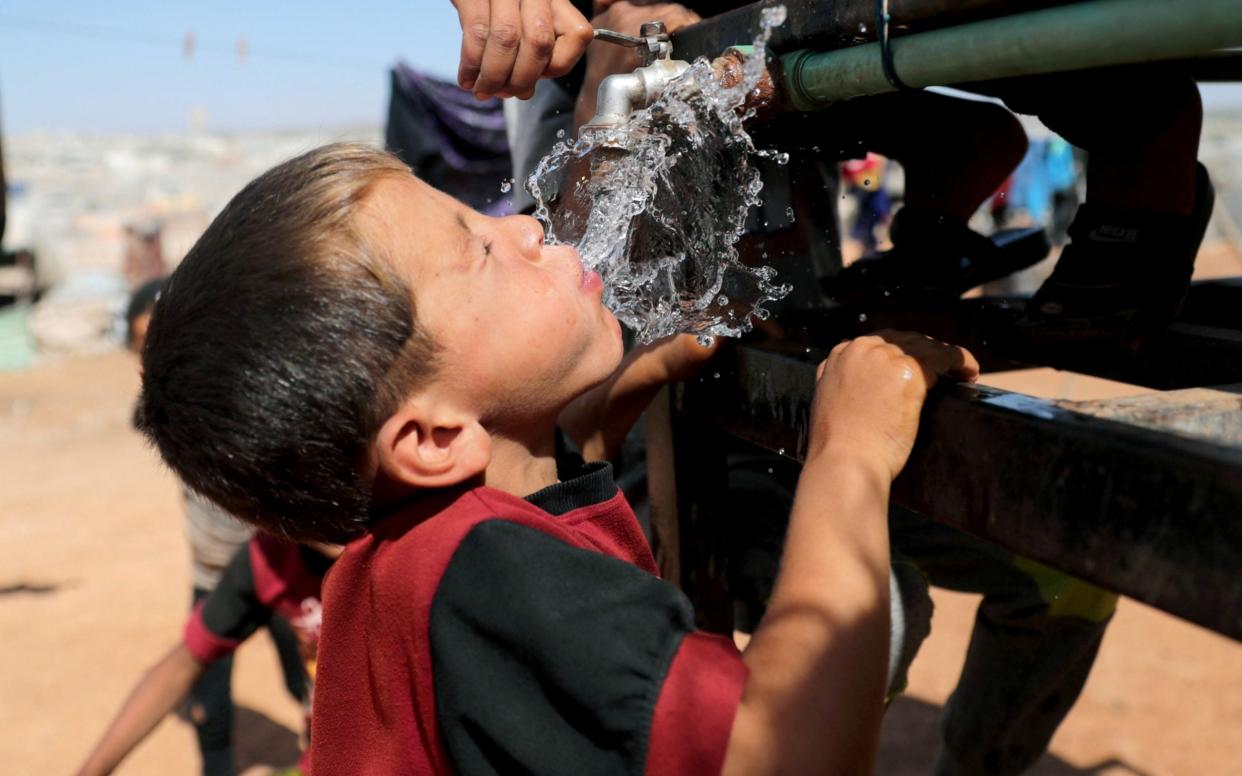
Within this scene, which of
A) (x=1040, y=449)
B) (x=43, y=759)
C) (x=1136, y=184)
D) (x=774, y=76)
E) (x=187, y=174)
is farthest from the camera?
(x=187, y=174)

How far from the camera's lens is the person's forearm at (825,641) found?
1096mm

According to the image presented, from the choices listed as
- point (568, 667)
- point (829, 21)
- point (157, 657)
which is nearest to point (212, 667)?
point (157, 657)

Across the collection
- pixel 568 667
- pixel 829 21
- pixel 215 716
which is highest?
pixel 829 21

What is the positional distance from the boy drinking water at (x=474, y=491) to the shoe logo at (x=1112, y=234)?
2.12 feet

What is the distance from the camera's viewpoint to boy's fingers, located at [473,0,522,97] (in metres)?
1.56

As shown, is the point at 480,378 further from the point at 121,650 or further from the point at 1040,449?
the point at 121,650

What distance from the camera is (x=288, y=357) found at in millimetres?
1288

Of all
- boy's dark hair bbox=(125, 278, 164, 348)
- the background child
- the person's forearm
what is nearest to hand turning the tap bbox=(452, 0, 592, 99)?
the person's forearm

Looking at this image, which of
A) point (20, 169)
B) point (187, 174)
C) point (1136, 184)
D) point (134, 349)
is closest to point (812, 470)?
point (1136, 184)

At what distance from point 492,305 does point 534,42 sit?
432 mm

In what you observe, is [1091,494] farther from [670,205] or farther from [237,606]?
[237,606]

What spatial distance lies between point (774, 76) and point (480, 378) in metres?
0.54

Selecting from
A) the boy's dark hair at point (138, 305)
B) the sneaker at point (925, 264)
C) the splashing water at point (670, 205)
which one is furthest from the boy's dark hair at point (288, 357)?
the boy's dark hair at point (138, 305)

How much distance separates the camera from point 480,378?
4.56ft
